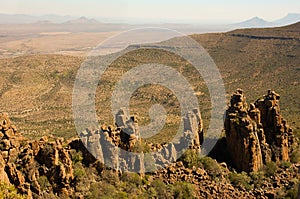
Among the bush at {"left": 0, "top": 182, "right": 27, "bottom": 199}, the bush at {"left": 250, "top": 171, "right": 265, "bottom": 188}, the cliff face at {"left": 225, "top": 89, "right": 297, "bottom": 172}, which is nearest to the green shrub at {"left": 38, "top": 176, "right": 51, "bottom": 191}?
the bush at {"left": 0, "top": 182, "right": 27, "bottom": 199}

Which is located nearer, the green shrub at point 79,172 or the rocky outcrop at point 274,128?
the green shrub at point 79,172

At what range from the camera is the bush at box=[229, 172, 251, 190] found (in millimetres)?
28406

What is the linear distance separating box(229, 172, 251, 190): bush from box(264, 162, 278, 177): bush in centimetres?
211

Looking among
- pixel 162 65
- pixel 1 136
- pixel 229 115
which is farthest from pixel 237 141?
pixel 162 65

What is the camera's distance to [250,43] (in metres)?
115

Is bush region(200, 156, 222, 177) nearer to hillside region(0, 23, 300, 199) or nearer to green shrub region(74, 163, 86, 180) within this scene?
hillside region(0, 23, 300, 199)

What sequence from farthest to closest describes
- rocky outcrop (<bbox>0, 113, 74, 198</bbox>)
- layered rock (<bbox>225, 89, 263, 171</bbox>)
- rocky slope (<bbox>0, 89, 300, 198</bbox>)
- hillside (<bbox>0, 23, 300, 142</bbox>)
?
hillside (<bbox>0, 23, 300, 142</bbox>) → layered rock (<bbox>225, 89, 263, 171</bbox>) → rocky slope (<bbox>0, 89, 300, 198</bbox>) → rocky outcrop (<bbox>0, 113, 74, 198</bbox>)

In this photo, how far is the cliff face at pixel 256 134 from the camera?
30.4 metres

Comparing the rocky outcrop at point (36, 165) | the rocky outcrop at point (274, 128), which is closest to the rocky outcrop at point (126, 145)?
the rocky outcrop at point (36, 165)

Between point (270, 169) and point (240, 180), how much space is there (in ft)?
11.4

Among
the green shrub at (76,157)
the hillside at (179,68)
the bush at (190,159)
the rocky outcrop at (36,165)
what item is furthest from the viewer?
the hillside at (179,68)

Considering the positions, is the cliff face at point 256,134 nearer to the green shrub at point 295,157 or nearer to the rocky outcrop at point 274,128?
the rocky outcrop at point 274,128

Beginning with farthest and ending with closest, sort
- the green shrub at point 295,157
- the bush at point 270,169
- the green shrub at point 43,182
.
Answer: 1. the green shrub at point 295,157
2. the bush at point 270,169
3. the green shrub at point 43,182

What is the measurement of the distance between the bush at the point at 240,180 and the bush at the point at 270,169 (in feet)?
6.93
